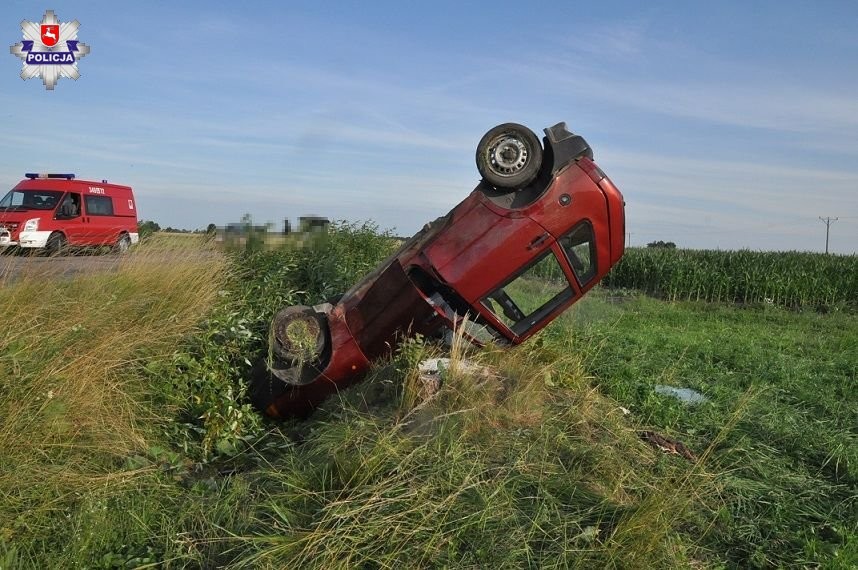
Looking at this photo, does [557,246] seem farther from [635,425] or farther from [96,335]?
[96,335]

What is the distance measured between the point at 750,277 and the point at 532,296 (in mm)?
18061

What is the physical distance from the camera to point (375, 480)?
3.73m

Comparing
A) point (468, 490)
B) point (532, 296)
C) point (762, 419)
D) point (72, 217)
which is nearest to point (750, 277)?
point (762, 419)

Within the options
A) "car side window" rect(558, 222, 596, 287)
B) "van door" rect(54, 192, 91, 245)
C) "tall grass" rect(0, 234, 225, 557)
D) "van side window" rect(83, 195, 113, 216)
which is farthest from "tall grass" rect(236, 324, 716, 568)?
"van side window" rect(83, 195, 113, 216)

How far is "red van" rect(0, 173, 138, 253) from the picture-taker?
1761cm

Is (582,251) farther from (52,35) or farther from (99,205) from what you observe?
(99,205)

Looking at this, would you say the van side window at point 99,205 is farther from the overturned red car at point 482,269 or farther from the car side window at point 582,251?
the car side window at point 582,251

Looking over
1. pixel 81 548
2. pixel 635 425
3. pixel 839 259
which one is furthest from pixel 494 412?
pixel 839 259

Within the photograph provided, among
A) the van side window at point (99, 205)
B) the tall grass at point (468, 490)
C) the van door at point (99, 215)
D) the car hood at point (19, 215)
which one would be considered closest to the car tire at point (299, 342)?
the tall grass at point (468, 490)

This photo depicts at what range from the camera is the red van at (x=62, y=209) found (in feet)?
57.8

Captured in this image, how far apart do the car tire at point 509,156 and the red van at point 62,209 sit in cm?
1360

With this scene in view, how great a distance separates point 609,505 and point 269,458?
2.94 meters

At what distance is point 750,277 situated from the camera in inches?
873

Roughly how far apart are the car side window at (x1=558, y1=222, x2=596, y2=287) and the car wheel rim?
0.73 m
